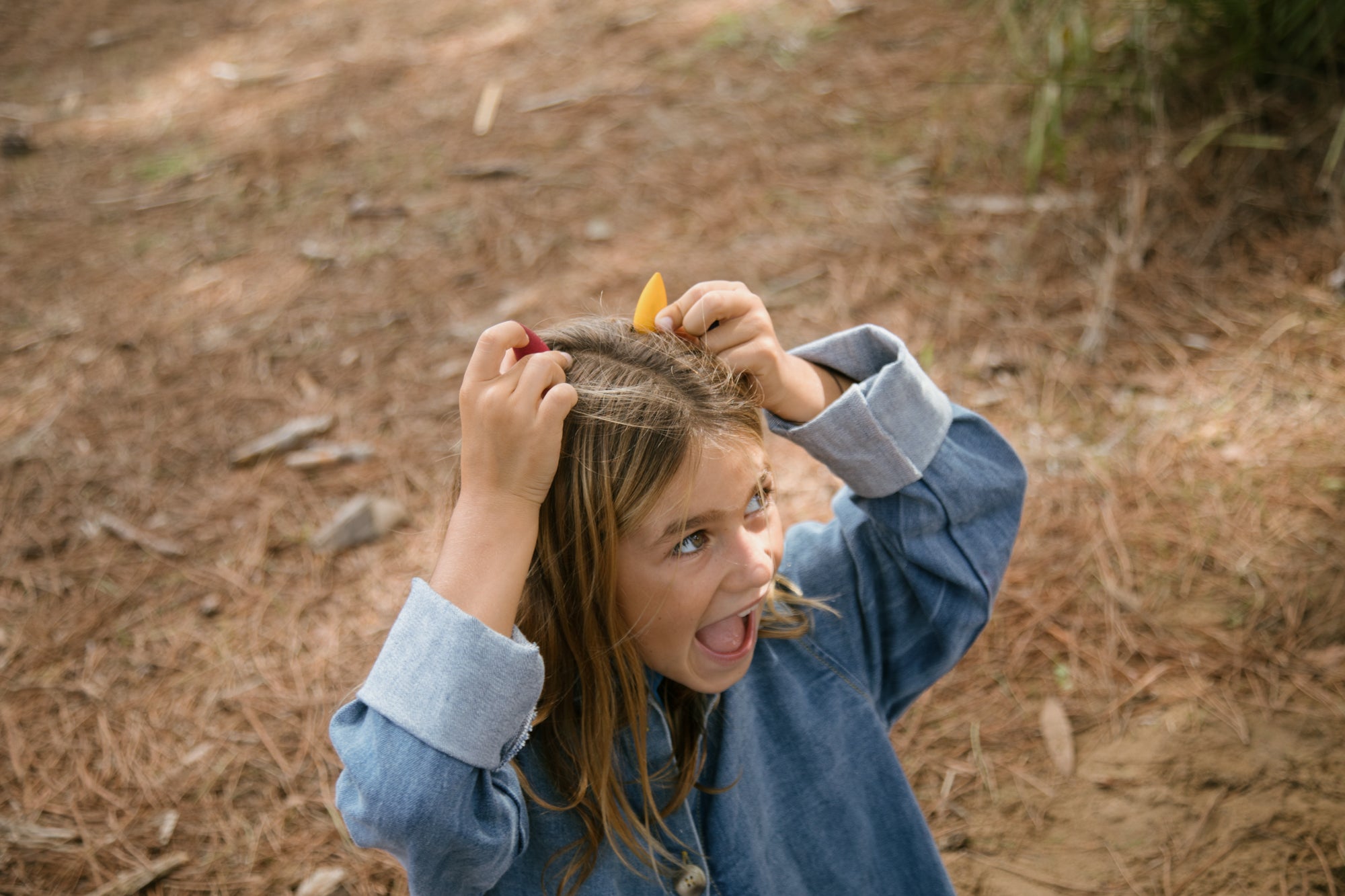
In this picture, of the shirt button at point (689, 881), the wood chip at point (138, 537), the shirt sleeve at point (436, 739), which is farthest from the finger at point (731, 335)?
the wood chip at point (138, 537)

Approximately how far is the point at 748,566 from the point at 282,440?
2513 mm

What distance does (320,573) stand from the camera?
2.93 metres

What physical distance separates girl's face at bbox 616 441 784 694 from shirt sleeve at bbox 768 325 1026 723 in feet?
0.63

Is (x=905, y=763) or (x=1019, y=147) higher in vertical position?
(x=1019, y=147)

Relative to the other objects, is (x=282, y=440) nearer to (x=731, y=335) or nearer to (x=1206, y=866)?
(x=731, y=335)

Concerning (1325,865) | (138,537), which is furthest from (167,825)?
(1325,865)

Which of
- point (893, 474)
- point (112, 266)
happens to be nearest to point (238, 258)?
point (112, 266)

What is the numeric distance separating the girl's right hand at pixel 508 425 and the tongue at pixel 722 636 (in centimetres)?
34

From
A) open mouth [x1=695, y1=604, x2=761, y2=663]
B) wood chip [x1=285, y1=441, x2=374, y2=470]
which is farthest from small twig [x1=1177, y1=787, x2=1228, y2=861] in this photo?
wood chip [x1=285, y1=441, x2=374, y2=470]

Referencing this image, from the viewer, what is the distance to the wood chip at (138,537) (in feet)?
10.0

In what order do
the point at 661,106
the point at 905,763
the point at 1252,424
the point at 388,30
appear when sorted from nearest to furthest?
1. the point at 905,763
2. the point at 1252,424
3. the point at 661,106
4. the point at 388,30

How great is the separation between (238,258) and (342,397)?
1.30 m

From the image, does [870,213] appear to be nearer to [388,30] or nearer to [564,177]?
[564,177]

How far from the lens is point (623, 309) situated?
356cm
